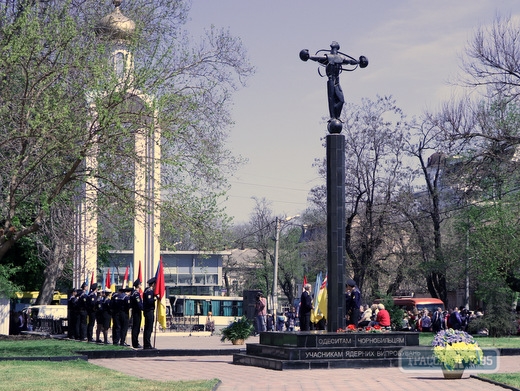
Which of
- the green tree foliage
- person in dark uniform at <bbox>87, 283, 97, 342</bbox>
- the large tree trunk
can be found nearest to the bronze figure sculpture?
the green tree foliage

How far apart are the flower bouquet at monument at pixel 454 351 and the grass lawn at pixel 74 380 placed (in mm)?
3725

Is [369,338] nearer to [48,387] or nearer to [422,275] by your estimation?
[48,387]

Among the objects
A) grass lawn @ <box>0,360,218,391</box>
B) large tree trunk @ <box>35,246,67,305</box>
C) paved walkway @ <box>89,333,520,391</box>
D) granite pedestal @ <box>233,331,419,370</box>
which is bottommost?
paved walkway @ <box>89,333,520,391</box>

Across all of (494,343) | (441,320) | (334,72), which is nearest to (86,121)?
(334,72)

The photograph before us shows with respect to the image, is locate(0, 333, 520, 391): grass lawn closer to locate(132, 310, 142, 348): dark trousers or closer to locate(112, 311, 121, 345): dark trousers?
locate(132, 310, 142, 348): dark trousers

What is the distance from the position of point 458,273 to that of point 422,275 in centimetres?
255

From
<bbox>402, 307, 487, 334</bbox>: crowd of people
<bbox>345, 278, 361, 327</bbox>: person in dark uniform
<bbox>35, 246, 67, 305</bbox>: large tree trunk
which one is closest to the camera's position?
<bbox>345, 278, 361, 327</bbox>: person in dark uniform

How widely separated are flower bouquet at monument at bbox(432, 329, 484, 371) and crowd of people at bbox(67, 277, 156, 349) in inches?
442

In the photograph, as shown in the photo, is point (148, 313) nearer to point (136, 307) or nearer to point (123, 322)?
point (136, 307)

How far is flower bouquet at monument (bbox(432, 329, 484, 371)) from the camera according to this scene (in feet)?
50.4

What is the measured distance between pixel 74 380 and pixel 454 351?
246 inches

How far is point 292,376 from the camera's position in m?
16.7

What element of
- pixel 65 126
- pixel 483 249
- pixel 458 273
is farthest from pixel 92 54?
pixel 458 273

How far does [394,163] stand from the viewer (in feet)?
169
